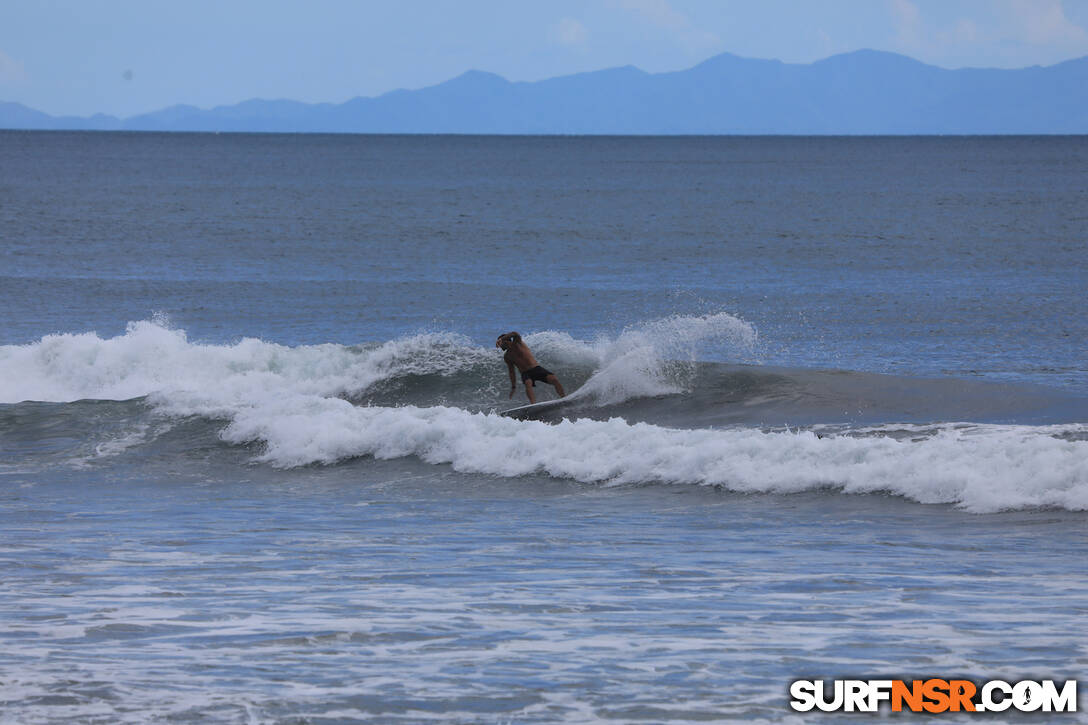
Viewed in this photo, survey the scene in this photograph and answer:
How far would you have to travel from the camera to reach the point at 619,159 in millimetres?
165250

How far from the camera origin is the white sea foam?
13062mm

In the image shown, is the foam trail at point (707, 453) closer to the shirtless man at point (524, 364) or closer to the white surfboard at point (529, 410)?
the white surfboard at point (529, 410)

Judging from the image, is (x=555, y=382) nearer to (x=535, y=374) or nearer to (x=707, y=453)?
(x=535, y=374)

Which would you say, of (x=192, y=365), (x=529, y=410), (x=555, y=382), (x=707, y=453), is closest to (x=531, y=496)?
(x=707, y=453)

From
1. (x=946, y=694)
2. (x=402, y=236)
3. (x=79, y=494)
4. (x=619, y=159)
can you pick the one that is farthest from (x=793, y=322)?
(x=619, y=159)

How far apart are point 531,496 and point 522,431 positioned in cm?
225

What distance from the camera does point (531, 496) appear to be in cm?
1354

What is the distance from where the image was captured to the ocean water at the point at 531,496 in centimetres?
722

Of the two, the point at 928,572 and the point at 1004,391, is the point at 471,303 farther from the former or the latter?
the point at 928,572

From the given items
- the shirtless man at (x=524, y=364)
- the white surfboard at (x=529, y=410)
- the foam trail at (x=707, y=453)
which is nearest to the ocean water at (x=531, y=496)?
the foam trail at (x=707, y=453)

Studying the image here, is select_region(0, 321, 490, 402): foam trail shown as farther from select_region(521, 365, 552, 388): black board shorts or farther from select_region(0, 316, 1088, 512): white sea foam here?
select_region(521, 365, 552, 388): black board shorts

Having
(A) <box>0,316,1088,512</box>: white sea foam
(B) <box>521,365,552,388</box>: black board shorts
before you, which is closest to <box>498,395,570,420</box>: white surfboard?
(B) <box>521,365,552,388</box>: black board shorts

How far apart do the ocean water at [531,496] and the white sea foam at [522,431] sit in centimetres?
6

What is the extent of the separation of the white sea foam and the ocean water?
6cm
